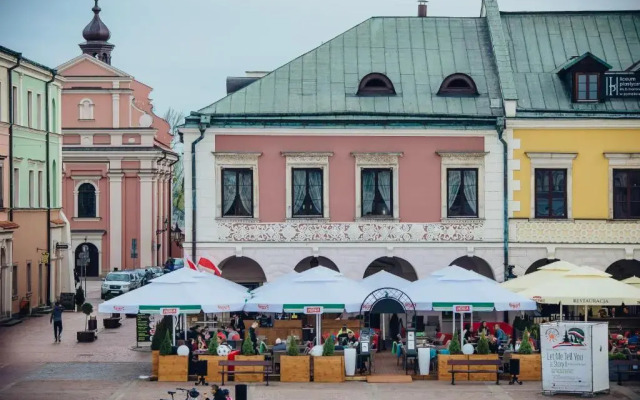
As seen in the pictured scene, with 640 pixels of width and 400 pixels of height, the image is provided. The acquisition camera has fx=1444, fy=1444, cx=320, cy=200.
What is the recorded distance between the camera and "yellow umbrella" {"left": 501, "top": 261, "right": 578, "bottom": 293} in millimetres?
38878

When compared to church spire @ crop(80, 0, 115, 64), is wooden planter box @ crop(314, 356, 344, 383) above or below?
below

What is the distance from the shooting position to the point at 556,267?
3962 centimetres

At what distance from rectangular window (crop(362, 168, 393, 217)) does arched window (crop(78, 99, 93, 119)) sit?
125ft

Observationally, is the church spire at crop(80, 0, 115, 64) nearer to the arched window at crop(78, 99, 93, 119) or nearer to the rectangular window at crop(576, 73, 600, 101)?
the arched window at crop(78, 99, 93, 119)

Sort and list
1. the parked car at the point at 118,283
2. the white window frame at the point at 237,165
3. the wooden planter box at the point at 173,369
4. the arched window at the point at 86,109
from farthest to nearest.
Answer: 1. the arched window at the point at 86,109
2. the parked car at the point at 118,283
3. the white window frame at the point at 237,165
4. the wooden planter box at the point at 173,369

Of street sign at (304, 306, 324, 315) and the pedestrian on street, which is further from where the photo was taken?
the pedestrian on street

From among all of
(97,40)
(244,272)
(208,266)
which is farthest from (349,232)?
(97,40)

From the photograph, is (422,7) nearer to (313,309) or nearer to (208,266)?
(208,266)

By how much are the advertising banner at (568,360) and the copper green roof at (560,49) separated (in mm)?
14797

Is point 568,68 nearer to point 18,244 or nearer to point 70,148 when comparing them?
point 18,244

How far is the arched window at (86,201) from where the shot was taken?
83.4m

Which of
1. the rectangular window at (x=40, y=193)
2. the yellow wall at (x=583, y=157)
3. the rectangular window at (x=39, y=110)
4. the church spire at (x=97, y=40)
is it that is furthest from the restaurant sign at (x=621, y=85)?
the church spire at (x=97, y=40)

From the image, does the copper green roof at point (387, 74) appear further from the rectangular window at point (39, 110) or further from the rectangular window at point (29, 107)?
the rectangular window at point (39, 110)

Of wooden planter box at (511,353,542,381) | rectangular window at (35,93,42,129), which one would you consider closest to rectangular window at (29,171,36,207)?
rectangular window at (35,93,42,129)
